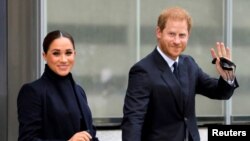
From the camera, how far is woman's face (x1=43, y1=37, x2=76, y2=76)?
117 inches

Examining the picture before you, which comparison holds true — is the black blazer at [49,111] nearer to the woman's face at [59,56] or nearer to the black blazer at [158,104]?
the woman's face at [59,56]

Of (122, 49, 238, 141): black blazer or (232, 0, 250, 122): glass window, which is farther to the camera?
(232, 0, 250, 122): glass window

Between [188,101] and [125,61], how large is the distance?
2.76 meters

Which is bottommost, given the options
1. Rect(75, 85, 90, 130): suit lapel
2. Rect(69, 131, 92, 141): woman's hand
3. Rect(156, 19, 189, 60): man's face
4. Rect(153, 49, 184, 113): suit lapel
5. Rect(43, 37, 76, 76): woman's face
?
Rect(69, 131, 92, 141): woman's hand

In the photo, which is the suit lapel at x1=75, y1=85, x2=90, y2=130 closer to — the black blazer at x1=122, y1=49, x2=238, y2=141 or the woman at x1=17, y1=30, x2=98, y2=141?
the woman at x1=17, y1=30, x2=98, y2=141

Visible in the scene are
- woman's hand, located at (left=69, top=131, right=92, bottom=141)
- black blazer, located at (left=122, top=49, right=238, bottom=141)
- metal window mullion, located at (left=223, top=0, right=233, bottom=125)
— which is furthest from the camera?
metal window mullion, located at (left=223, top=0, right=233, bottom=125)

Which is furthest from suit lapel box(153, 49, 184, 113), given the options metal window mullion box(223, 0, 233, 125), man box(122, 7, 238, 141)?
metal window mullion box(223, 0, 233, 125)

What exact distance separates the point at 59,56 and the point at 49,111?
0.32m

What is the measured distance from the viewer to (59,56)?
2.97m

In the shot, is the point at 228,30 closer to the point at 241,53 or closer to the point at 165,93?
the point at 241,53

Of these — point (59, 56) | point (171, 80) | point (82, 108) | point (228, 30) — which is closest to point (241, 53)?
point (228, 30)

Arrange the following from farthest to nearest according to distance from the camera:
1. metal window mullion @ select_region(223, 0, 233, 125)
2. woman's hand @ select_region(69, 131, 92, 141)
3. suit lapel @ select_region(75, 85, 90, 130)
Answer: metal window mullion @ select_region(223, 0, 233, 125) < suit lapel @ select_region(75, 85, 90, 130) < woman's hand @ select_region(69, 131, 92, 141)

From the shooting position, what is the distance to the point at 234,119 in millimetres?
6184

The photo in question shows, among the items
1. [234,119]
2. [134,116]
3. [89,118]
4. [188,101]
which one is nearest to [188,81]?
[188,101]
